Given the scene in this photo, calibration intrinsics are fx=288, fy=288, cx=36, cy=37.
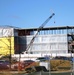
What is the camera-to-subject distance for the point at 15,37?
14575cm

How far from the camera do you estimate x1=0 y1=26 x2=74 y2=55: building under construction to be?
A: 5517 inches

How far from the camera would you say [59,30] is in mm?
146250

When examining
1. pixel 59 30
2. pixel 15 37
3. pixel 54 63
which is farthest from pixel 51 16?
pixel 54 63

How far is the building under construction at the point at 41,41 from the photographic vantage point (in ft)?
460

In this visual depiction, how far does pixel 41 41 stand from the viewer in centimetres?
14400

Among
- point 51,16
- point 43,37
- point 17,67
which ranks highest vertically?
point 51,16

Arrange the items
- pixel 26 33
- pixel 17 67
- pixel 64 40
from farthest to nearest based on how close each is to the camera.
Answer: pixel 26 33 < pixel 64 40 < pixel 17 67

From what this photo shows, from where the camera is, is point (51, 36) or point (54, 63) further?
point (51, 36)

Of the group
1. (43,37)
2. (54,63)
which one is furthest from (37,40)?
(54,63)

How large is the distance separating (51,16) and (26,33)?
17099mm

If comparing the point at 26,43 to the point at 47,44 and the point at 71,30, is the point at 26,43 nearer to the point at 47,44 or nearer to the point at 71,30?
the point at 47,44

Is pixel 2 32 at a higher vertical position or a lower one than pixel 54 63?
higher

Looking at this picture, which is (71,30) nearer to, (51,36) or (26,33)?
(51,36)

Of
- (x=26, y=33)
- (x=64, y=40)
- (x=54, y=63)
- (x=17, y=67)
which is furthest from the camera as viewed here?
(x=26, y=33)
